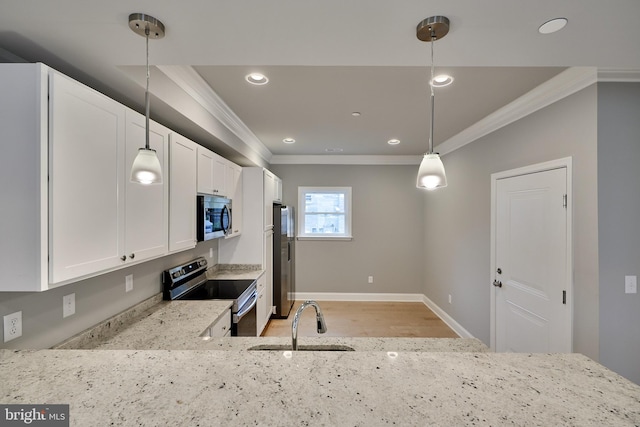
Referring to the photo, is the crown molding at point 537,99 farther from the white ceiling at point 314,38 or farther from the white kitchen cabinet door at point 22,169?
the white kitchen cabinet door at point 22,169

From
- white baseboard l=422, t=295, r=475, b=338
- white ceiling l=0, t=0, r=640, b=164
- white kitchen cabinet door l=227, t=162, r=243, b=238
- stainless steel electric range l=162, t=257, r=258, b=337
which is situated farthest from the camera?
white baseboard l=422, t=295, r=475, b=338

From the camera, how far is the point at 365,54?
135 centimetres

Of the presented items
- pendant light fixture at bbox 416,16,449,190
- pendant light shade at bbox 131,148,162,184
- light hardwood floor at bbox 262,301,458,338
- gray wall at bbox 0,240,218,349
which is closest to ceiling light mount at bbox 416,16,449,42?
pendant light fixture at bbox 416,16,449,190

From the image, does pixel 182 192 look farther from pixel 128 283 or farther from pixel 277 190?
pixel 277 190

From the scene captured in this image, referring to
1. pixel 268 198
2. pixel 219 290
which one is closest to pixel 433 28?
pixel 219 290

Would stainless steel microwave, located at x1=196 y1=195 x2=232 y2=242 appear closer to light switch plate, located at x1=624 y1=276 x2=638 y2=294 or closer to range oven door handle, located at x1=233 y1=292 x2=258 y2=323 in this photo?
range oven door handle, located at x1=233 y1=292 x2=258 y2=323

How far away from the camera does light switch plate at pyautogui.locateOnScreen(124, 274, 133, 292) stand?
1.98 m

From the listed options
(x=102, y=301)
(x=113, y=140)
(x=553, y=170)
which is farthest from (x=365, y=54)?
(x=102, y=301)

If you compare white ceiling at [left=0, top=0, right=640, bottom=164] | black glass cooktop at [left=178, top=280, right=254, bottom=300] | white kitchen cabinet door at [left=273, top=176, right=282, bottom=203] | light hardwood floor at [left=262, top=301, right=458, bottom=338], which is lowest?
light hardwood floor at [left=262, top=301, right=458, bottom=338]

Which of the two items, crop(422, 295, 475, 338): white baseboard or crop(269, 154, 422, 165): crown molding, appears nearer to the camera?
crop(422, 295, 475, 338): white baseboard

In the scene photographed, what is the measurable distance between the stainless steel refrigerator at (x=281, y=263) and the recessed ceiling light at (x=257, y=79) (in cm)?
225

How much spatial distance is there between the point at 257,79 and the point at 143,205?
4.08ft

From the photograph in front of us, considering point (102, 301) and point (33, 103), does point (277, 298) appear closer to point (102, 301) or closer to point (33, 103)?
point (102, 301)

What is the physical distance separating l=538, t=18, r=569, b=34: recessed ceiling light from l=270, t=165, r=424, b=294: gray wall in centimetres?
397
